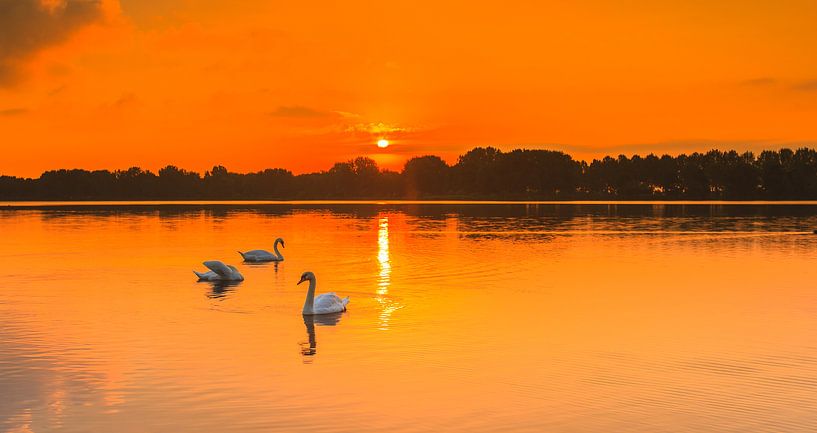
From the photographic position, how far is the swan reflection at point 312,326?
63.0 ft

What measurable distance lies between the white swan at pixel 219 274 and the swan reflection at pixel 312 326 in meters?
8.56

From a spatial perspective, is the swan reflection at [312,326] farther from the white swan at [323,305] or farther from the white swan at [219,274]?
the white swan at [219,274]

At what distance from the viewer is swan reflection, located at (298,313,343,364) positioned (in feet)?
63.0

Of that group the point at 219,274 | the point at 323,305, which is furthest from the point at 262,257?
the point at 323,305

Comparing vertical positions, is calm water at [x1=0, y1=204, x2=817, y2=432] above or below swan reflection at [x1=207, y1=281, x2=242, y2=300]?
below

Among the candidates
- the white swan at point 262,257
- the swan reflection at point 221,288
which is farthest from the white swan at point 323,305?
the white swan at point 262,257

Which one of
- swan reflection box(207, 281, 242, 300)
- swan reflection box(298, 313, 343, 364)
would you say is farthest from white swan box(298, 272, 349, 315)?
swan reflection box(207, 281, 242, 300)

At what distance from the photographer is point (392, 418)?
14133 millimetres

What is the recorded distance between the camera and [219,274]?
32.4 m

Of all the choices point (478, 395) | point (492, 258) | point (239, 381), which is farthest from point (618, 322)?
point (492, 258)

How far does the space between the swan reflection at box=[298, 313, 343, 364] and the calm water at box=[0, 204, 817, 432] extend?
0.10m

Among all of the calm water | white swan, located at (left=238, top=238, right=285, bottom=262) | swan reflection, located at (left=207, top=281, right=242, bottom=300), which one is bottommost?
the calm water

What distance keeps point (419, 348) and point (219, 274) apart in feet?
47.5

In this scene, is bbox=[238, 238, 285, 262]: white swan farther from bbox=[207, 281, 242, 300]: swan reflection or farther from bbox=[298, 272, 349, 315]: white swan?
bbox=[298, 272, 349, 315]: white swan
